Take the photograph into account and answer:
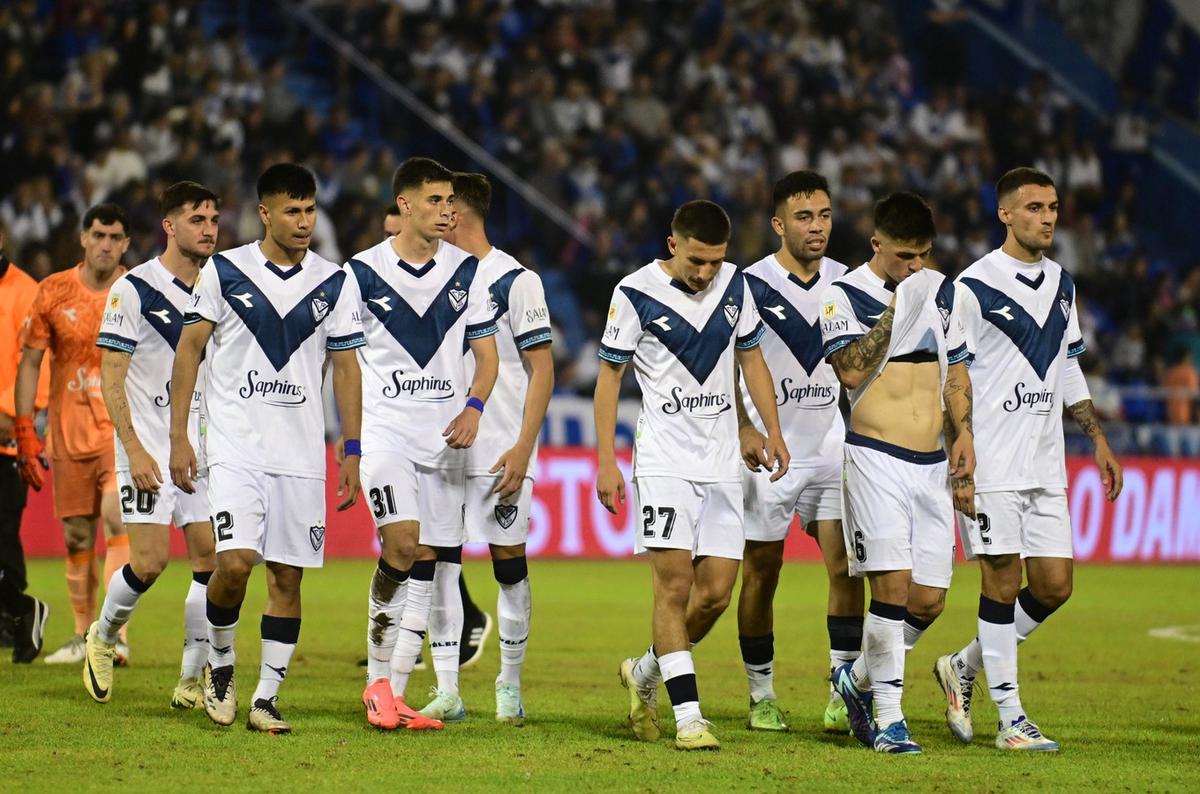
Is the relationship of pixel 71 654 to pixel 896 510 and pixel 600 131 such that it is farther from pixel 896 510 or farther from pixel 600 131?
pixel 600 131

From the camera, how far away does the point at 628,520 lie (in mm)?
19781

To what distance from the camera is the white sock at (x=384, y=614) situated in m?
8.13

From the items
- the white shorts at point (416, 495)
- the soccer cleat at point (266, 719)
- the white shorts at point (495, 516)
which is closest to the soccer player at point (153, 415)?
the soccer cleat at point (266, 719)

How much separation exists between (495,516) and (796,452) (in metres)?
1.59

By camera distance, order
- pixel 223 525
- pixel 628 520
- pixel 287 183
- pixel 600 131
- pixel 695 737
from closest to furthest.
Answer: pixel 695 737 < pixel 223 525 < pixel 287 183 < pixel 628 520 < pixel 600 131

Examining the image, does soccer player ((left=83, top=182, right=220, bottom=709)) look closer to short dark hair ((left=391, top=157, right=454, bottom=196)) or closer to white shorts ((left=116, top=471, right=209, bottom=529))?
white shorts ((left=116, top=471, right=209, bottom=529))

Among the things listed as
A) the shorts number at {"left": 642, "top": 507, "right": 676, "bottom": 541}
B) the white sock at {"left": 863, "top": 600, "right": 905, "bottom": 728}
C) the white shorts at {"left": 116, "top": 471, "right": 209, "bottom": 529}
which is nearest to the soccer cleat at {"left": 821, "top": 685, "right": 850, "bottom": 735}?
the white sock at {"left": 863, "top": 600, "right": 905, "bottom": 728}

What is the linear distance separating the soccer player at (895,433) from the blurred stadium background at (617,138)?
11402mm

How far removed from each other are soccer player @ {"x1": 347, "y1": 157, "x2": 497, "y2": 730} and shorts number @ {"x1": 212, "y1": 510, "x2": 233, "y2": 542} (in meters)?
0.71

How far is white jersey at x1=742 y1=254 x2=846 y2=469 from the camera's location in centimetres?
882

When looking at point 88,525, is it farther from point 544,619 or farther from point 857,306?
point 857,306

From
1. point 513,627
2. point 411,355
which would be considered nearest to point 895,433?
point 513,627

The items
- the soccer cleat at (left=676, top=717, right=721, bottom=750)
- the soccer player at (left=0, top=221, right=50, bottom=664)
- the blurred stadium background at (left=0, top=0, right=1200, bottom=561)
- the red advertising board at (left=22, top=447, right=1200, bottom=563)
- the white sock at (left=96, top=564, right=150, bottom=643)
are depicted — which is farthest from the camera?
the blurred stadium background at (left=0, top=0, right=1200, bottom=561)

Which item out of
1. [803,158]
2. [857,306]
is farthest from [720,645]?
[803,158]
